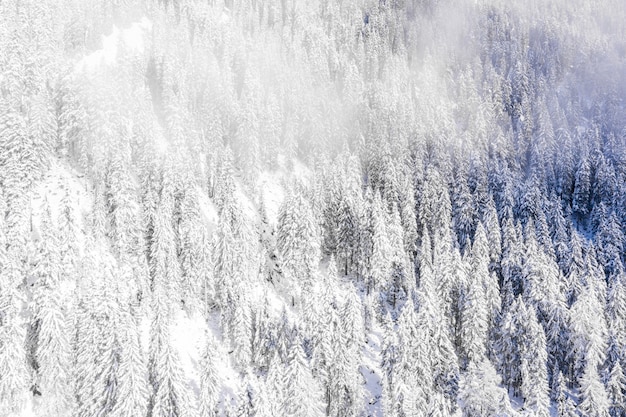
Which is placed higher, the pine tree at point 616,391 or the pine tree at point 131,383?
the pine tree at point 131,383

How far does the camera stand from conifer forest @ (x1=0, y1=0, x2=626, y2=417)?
49844 mm

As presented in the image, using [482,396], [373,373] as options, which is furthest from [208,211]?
[482,396]

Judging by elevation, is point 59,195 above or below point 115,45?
below

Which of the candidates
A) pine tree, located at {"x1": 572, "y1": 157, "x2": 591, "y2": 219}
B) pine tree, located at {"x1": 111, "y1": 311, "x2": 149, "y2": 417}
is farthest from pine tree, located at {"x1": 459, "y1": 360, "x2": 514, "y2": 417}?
pine tree, located at {"x1": 572, "y1": 157, "x2": 591, "y2": 219}

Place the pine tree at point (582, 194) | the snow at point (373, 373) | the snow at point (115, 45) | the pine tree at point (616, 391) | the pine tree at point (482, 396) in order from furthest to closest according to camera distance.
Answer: the pine tree at point (582, 194), the snow at point (115, 45), the snow at point (373, 373), the pine tree at point (616, 391), the pine tree at point (482, 396)

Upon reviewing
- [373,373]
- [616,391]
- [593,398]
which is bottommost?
[373,373]

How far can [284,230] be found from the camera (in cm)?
7888

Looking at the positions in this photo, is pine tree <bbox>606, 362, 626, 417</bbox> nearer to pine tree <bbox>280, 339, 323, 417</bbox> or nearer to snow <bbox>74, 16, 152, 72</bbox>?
pine tree <bbox>280, 339, 323, 417</bbox>

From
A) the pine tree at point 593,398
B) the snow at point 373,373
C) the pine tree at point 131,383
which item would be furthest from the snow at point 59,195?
the pine tree at point 593,398

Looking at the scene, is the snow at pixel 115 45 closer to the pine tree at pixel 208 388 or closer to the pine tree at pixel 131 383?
the pine tree at pixel 208 388

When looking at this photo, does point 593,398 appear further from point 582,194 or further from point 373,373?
point 582,194

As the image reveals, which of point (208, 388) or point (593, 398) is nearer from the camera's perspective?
point (208, 388)

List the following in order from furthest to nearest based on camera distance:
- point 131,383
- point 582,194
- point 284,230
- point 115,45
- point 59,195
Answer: point 115,45 → point 582,194 → point 284,230 → point 59,195 → point 131,383

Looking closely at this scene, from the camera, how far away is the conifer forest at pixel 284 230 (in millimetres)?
49844
